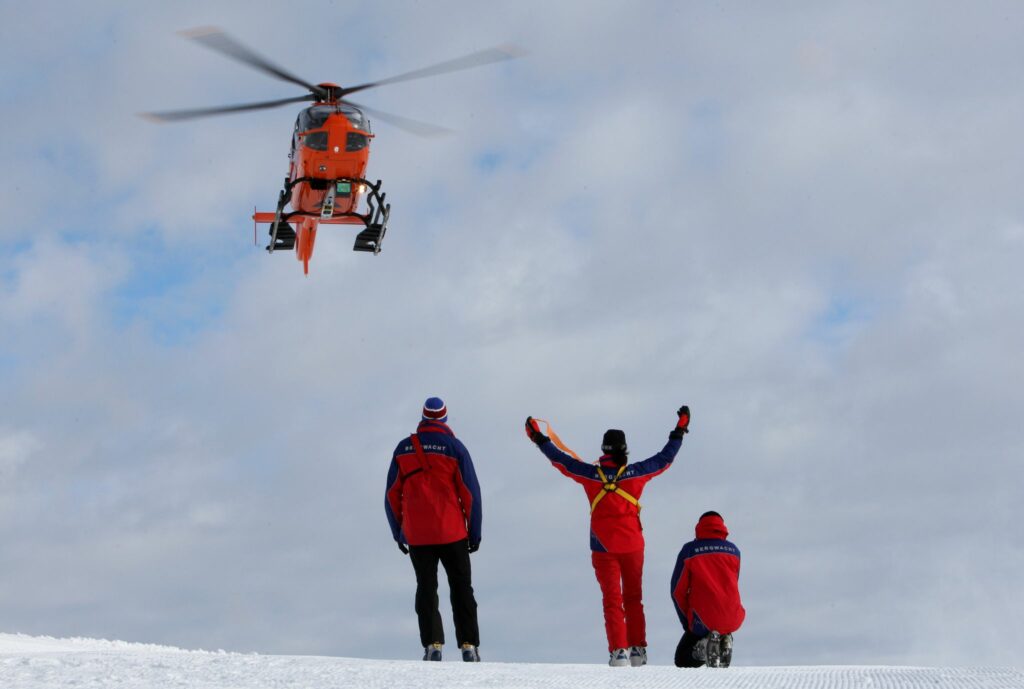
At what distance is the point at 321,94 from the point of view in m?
21.2

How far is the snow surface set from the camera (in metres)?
6.14

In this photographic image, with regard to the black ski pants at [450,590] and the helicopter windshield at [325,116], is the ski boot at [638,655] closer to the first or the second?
the black ski pants at [450,590]

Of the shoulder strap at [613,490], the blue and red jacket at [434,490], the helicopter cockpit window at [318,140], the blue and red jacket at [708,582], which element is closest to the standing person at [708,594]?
the blue and red jacket at [708,582]

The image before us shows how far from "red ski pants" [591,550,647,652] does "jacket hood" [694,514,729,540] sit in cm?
54

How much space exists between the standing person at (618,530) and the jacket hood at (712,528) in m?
0.51

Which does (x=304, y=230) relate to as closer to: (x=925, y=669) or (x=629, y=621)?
(x=629, y=621)

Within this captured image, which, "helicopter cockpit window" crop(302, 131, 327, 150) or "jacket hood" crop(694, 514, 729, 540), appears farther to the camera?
"helicopter cockpit window" crop(302, 131, 327, 150)

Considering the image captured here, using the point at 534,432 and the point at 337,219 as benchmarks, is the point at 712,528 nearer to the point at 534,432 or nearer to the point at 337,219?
the point at 534,432

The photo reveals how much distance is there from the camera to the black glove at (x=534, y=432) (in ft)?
35.0

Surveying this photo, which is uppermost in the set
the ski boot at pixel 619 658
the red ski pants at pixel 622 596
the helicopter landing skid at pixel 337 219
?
the helicopter landing skid at pixel 337 219

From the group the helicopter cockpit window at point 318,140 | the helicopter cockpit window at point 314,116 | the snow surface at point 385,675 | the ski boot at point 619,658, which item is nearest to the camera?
the snow surface at point 385,675

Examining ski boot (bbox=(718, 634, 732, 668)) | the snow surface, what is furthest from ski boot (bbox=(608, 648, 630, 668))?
the snow surface

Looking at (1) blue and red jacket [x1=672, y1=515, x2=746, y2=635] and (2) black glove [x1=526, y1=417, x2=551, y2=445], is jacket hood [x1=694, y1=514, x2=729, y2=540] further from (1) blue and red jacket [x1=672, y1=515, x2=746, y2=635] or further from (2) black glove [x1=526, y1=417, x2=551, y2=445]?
(2) black glove [x1=526, y1=417, x2=551, y2=445]

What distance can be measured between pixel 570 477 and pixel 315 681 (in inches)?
175
